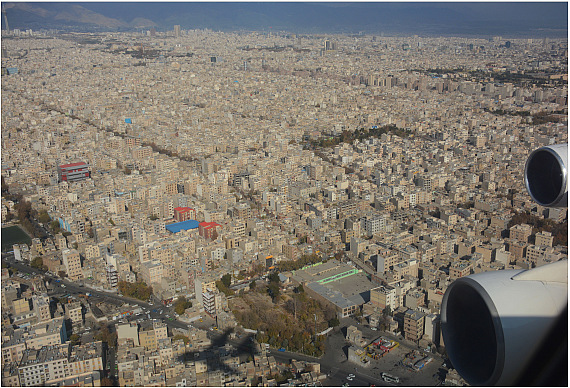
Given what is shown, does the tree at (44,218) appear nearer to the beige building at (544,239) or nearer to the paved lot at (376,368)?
the paved lot at (376,368)

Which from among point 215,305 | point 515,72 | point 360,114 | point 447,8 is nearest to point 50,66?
point 360,114

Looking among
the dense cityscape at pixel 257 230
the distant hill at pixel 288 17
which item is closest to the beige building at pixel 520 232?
the dense cityscape at pixel 257 230

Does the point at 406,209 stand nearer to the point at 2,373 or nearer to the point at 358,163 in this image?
the point at 358,163

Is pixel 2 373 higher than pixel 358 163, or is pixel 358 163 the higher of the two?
pixel 358 163

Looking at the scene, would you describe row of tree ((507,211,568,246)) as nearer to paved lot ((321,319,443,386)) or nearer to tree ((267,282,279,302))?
paved lot ((321,319,443,386))

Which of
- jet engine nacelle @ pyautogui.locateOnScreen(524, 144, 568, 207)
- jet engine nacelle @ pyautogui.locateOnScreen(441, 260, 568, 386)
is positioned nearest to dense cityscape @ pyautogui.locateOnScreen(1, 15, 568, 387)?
jet engine nacelle @ pyautogui.locateOnScreen(524, 144, 568, 207)

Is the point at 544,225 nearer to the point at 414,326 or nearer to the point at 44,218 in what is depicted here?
the point at 414,326
